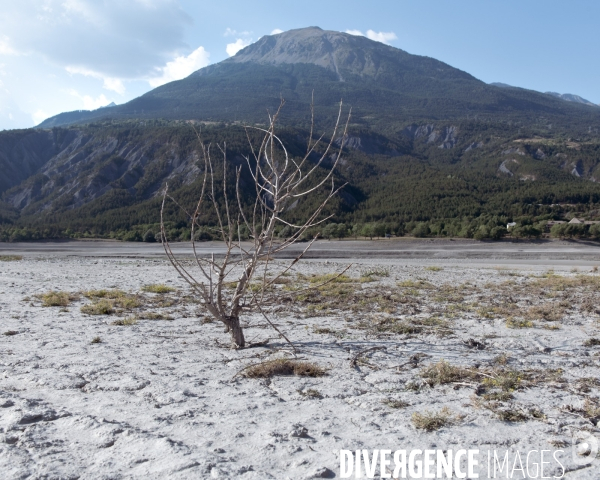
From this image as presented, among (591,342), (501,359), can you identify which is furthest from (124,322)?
(591,342)

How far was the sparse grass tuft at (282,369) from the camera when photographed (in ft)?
14.8

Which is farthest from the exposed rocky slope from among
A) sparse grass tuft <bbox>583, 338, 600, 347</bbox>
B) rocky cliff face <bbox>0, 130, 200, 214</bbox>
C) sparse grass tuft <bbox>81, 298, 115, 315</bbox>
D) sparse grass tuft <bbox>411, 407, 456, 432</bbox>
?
sparse grass tuft <bbox>411, 407, 456, 432</bbox>

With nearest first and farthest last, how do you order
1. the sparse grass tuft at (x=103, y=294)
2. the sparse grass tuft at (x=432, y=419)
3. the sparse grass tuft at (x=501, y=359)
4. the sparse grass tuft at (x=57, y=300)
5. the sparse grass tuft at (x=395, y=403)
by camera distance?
1. the sparse grass tuft at (x=432, y=419)
2. the sparse grass tuft at (x=395, y=403)
3. the sparse grass tuft at (x=501, y=359)
4. the sparse grass tuft at (x=57, y=300)
5. the sparse grass tuft at (x=103, y=294)

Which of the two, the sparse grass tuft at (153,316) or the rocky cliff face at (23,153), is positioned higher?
the rocky cliff face at (23,153)

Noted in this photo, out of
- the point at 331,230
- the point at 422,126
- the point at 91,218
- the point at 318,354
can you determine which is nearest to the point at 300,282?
the point at 318,354

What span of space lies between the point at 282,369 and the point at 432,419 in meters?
1.78

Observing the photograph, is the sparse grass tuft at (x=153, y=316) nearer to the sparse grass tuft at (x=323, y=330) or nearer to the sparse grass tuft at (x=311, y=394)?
the sparse grass tuft at (x=323, y=330)

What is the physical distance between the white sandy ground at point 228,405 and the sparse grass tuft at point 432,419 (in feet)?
0.19

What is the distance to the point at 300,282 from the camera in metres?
14.3

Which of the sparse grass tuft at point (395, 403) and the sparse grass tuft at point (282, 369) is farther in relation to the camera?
the sparse grass tuft at point (282, 369)

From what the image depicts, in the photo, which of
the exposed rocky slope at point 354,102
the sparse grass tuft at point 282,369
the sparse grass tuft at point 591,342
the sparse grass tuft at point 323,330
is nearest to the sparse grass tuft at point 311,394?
the sparse grass tuft at point 282,369

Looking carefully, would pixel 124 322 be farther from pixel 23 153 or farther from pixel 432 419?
pixel 23 153

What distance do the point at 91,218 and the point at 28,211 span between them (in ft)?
63.3

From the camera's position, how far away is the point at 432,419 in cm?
331
